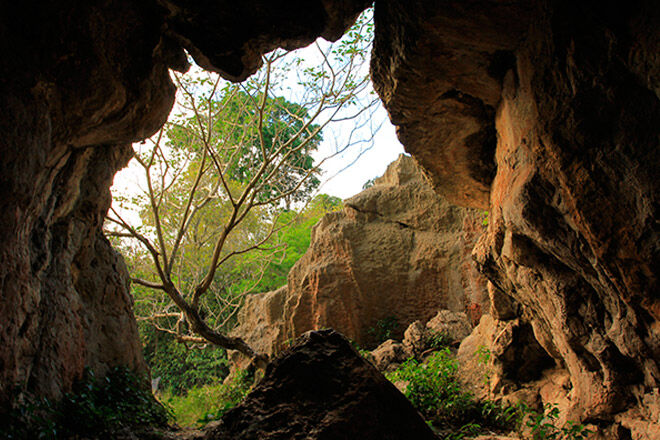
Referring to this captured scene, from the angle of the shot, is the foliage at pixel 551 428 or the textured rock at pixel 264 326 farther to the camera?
the textured rock at pixel 264 326

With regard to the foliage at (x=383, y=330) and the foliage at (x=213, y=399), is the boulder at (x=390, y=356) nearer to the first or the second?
the foliage at (x=383, y=330)

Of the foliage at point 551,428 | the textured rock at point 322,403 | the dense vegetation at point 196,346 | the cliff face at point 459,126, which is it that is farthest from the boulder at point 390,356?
the dense vegetation at point 196,346

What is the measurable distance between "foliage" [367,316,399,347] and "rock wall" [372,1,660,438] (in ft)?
15.0

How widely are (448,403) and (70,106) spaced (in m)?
5.86

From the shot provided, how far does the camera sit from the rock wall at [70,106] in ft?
10.8

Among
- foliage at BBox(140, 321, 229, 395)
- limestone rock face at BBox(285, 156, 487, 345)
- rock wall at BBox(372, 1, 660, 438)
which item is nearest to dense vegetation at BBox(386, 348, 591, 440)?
rock wall at BBox(372, 1, 660, 438)

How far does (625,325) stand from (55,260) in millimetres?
5750

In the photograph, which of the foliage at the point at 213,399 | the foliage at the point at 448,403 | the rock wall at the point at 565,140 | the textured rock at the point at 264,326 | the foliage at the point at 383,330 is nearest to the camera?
the rock wall at the point at 565,140

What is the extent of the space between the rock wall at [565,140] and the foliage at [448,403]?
1181mm

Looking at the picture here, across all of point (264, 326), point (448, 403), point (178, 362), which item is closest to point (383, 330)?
point (264, 326)

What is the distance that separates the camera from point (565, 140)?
327cm

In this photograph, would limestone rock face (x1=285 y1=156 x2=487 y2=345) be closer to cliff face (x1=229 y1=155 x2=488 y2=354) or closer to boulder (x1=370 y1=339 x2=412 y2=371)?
cliff face (x1=229 y1=155 x2=488 y2=354)

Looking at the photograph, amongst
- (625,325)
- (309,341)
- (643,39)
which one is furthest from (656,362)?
(309,341)

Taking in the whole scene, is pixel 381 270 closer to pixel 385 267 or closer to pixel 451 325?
pixel 385 267
